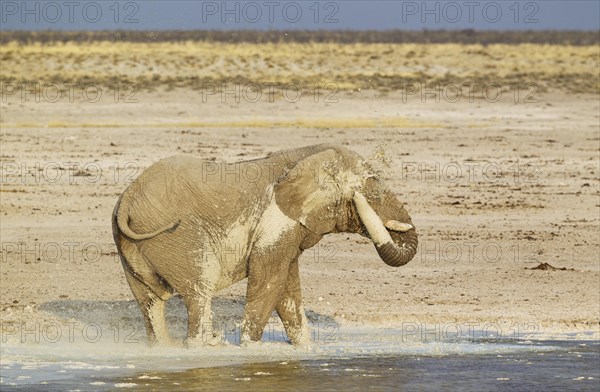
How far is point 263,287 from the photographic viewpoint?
10312mm

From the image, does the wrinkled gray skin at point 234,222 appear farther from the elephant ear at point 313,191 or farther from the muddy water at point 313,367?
the muddy water at point 313,367

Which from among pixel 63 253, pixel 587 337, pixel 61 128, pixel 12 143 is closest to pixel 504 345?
pixel 587 337

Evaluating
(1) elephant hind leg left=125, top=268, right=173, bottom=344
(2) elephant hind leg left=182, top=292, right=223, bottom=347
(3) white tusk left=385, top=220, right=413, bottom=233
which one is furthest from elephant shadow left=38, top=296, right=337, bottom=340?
(3) white tusk left=385, top=220, right=413, bottom=233

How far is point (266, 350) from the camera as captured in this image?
10734mm

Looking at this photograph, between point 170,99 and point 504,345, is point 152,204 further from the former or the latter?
point 170,99

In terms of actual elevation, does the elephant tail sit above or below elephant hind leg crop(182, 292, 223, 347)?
above

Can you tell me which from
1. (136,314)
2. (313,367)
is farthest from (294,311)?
(136,314)

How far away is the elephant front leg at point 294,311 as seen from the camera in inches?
427

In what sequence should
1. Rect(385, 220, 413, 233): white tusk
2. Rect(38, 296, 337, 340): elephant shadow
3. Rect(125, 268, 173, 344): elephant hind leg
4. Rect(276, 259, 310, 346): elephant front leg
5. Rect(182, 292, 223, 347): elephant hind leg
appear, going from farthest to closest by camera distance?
Rect(38, 296, 337, 340): elephant shadow < Rect(276, 259, 310, 346): elephant front leg < Rect(385, 220, 413, 233): white tusk < Rect(125, 268, 173, 344): elephant hind leg < Rect(182, 292, 223, 347): elephant hind leg

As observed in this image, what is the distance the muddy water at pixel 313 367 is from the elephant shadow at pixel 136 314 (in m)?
0.69

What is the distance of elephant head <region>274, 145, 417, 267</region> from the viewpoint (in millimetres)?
10266

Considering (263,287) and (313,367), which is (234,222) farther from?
(313,367)

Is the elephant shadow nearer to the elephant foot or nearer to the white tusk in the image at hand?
the elephant foot

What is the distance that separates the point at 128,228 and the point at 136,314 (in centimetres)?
217
